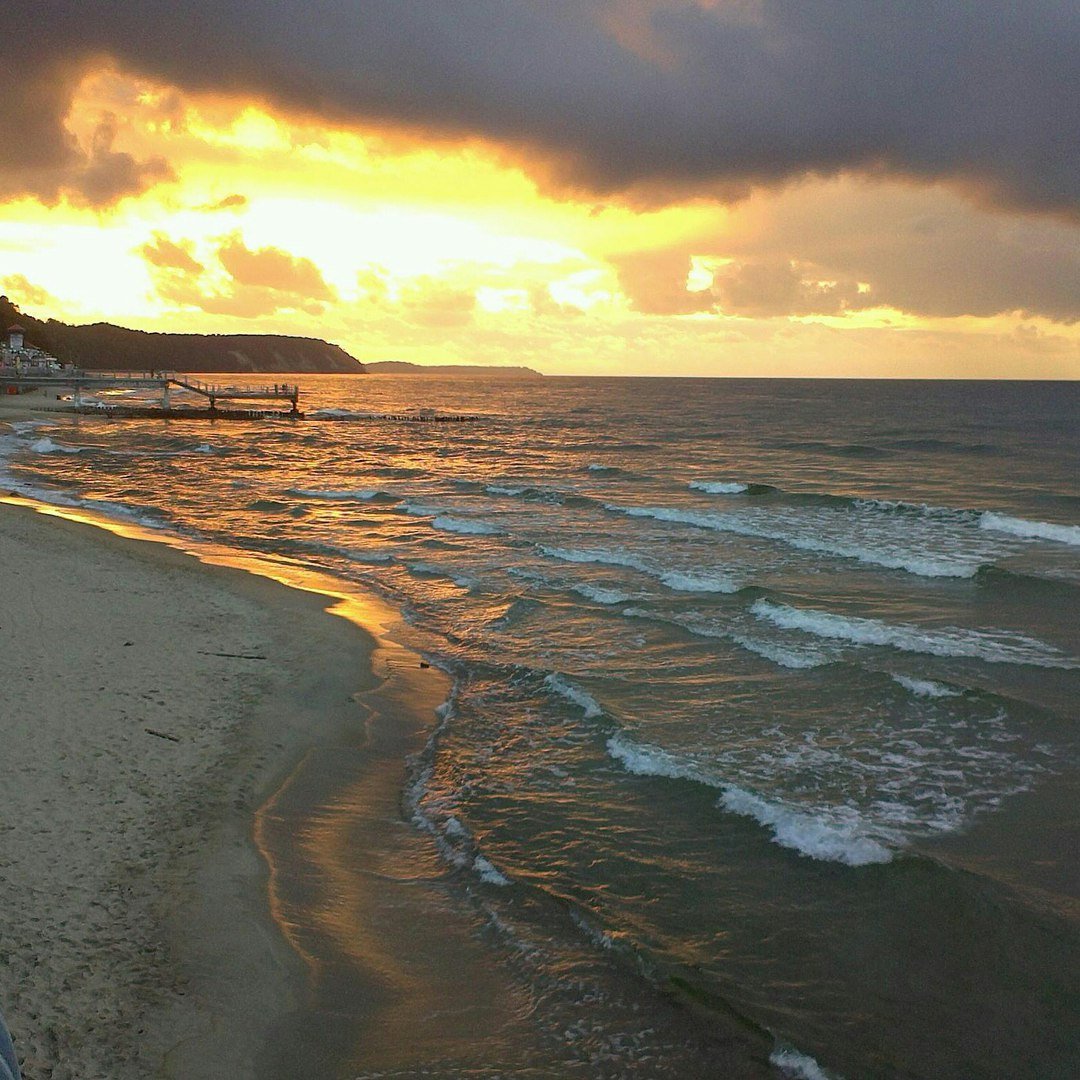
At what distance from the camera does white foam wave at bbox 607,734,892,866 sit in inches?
353

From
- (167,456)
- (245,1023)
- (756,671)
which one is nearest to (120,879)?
(245,1023)

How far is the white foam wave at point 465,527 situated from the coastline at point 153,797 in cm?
1052

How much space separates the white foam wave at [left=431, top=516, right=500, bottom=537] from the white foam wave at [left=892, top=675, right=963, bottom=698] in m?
15.6

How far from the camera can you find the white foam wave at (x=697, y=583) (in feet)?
66.4

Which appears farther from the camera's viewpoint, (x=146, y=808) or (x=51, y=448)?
(x=51, y=448)

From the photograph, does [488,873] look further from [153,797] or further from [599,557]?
[599,557]

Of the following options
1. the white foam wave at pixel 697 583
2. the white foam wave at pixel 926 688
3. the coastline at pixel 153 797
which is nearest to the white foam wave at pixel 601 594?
the white foam wave at pixel 697 583

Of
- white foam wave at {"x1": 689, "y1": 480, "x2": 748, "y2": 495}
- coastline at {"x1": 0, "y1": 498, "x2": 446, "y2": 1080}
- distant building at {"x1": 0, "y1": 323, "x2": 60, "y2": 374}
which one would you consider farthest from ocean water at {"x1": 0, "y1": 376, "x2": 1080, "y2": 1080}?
distant building at {"x1": 0, "y1": 323, "x2": 60, "y2": 374}

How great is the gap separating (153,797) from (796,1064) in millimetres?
6252

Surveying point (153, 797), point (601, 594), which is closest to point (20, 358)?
point (601, 594)

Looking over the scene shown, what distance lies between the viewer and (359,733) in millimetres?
Answer: 11844

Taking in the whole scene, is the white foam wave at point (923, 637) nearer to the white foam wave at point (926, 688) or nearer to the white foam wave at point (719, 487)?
the white foam wave at point (926, 688)

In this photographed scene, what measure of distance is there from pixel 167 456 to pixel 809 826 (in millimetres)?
46539

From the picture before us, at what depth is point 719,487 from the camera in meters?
39.0
